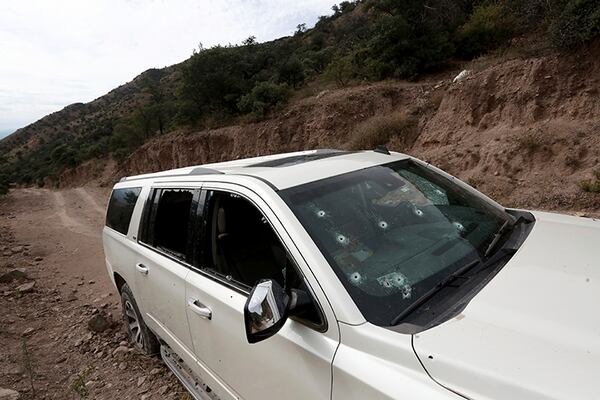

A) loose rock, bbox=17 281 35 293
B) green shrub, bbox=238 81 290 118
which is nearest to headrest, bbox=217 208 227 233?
loose rock, bbox=17 281 35 293

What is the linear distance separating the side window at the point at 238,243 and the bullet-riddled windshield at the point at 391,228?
31 centimetres

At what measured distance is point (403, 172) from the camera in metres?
2.48

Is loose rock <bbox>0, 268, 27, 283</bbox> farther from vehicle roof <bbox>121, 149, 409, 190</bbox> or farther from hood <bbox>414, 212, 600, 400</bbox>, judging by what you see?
hood <bbox>414, 212, 600, 400</bbox>

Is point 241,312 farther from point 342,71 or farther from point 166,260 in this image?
point 342,71

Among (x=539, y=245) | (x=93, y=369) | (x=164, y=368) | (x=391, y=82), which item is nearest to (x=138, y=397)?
(x=164, y=368)

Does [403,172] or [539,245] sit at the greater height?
[403,172]

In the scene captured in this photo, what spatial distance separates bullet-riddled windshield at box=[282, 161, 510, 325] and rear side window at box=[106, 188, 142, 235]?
2069 mm

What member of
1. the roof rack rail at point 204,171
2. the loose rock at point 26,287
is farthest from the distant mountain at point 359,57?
the loose rock at point 26,287

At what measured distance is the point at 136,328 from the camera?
12.9ft

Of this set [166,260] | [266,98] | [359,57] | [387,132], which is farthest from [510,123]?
[266,98]

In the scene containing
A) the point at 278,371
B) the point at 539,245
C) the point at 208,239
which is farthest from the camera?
the point at 208,239

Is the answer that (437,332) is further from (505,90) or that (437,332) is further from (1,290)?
(505,90)

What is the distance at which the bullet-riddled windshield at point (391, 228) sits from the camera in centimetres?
165

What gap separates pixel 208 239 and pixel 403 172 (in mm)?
1336
